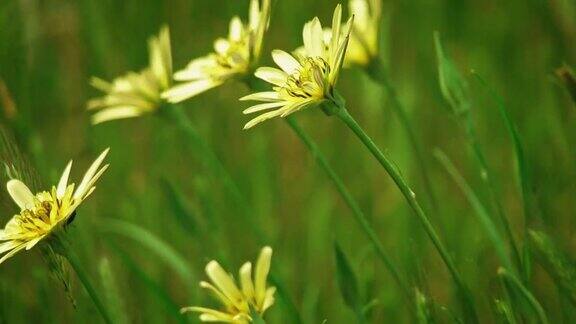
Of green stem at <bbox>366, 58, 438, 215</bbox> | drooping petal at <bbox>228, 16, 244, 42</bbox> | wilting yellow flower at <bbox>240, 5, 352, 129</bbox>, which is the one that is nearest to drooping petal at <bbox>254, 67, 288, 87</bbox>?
wilting yellow flower at <bbox>240, 5, 352, 129</bbox>

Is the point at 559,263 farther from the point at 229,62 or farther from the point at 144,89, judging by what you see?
the point at 144,89

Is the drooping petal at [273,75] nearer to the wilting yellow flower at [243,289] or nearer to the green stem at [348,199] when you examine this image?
the green stem at [348,199]

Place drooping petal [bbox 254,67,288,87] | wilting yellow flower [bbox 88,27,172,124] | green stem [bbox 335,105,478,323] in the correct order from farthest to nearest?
wilting yellow flower [bbox 88,27,172,124]
drooping petal [bbox 254,67,288,87]
green stem [bbox 335,105,478,323]

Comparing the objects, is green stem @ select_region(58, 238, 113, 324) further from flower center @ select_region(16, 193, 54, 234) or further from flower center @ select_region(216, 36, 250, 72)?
flower center @ select_region(216, 36, 250, 72)

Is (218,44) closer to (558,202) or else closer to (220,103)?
(558,202)

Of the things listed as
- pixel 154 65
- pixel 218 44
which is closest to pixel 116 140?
pixel 154 65

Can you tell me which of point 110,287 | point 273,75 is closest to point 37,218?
point 110,287

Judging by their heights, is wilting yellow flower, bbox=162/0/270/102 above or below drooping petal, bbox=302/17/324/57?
above
